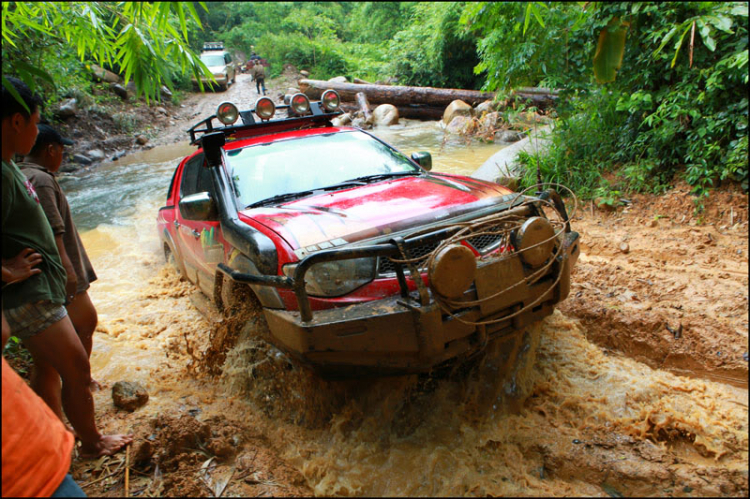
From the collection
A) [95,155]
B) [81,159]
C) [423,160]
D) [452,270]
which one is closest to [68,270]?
[452,270]

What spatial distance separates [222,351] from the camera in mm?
3482

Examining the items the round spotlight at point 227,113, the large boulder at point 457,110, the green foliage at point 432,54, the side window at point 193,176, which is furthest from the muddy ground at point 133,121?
the round spotlight at point 227,113

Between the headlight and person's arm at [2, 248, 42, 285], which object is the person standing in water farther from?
the headlight

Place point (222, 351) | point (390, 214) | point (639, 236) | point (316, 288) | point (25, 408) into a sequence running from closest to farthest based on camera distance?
point (25, 408) < point (316, 288) < point (390, 214) < point (222, 351) < point (639, 236)

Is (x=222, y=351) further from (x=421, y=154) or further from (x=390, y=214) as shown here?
(x=421, y=154)

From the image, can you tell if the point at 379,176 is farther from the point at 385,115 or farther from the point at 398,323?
A: the point at 385,115

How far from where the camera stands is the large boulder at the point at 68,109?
1463 centimetres

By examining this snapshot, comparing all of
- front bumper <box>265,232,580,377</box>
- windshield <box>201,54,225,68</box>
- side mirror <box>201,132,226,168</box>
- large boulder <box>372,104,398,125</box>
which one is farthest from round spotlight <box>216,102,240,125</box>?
windshield <box>201,54,225,68</box>

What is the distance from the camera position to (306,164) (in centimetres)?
386

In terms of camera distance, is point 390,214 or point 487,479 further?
point 390,214

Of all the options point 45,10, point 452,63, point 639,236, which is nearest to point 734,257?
point 639,236

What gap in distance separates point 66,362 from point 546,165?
5646 mm

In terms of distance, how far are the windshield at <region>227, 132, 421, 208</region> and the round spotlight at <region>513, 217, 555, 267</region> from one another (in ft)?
4.80

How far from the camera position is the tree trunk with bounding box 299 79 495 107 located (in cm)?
1522
